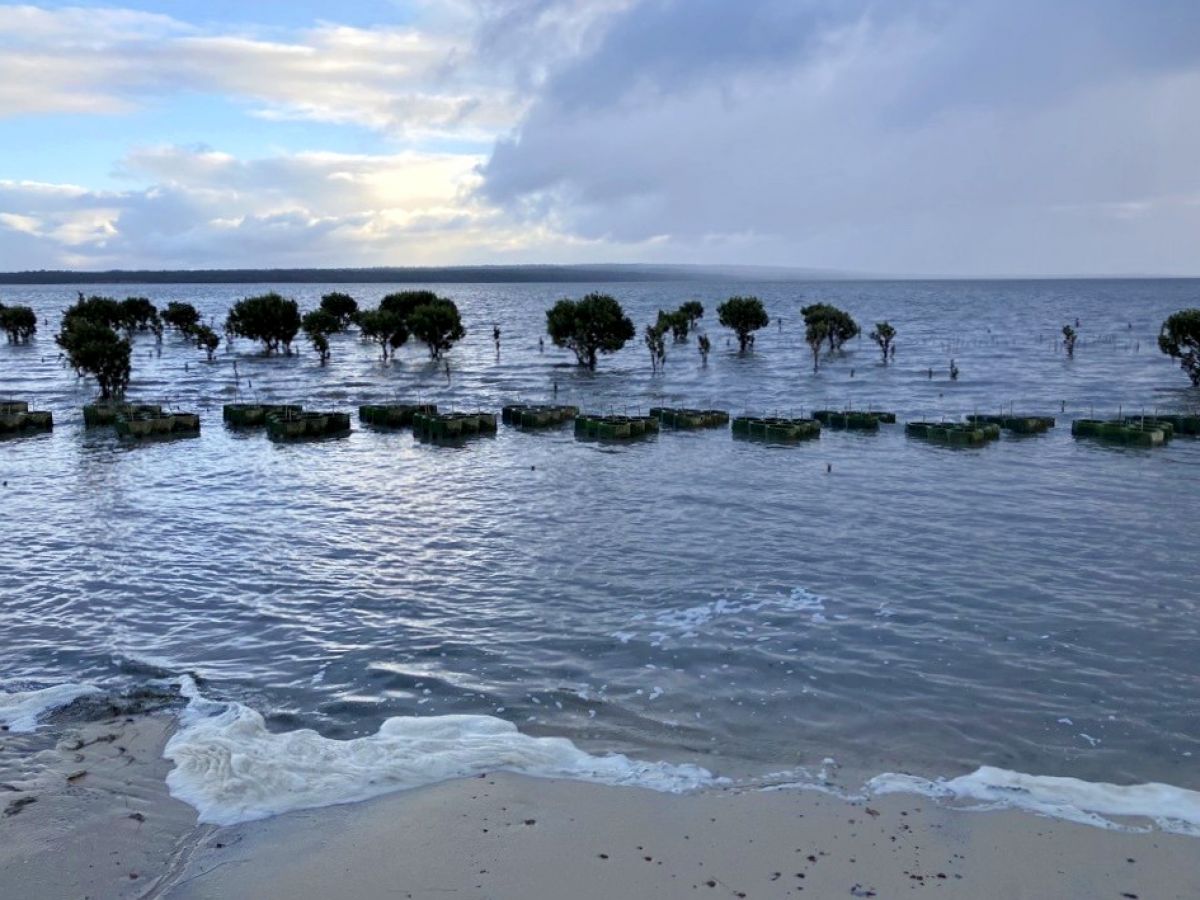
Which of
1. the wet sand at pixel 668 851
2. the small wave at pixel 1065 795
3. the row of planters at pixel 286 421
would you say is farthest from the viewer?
the row of planters at pixel 286 421

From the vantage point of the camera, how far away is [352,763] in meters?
20.0

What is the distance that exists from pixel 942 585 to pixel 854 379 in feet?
241

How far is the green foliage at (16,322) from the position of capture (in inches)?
5876

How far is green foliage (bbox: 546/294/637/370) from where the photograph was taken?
4146 inches

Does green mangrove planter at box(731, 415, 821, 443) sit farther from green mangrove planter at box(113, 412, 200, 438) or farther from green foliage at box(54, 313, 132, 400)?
green foliage at box(54, 313, 132, 400)

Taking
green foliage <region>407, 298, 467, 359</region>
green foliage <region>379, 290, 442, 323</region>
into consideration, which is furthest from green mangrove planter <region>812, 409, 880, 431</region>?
green foliage <region>379, 290, 442, 323</region>

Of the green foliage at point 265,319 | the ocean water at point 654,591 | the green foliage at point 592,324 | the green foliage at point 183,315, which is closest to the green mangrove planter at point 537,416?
the ocean water at point 654,591

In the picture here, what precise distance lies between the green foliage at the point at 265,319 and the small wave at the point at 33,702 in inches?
4267

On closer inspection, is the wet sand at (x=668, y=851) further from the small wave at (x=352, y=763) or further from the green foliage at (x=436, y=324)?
the green foliage at (x=436, y=324)

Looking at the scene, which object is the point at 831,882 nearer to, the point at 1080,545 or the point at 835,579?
the point at 835,579

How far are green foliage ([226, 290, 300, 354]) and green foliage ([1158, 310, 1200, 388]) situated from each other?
9967 cm

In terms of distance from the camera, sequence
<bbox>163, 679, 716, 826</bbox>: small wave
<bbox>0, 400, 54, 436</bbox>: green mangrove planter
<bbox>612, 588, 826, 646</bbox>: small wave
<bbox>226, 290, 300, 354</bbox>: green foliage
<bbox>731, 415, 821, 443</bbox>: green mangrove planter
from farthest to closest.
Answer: <bbox>226, 290, 300, 354</bbox>: green foliage → <bbox>0, 400, 54, 436</bbox>: green mangrove planter → <bbox>731, 415, 821, 443</bbox>: green mangrove planter → <bbox>612, 588, 826, 646</bbox>: small wave → <bbox>163, 679, 716, 826</bbox>: small wave

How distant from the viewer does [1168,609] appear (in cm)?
2956

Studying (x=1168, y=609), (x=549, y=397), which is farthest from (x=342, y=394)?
(x=1168, y=609)
